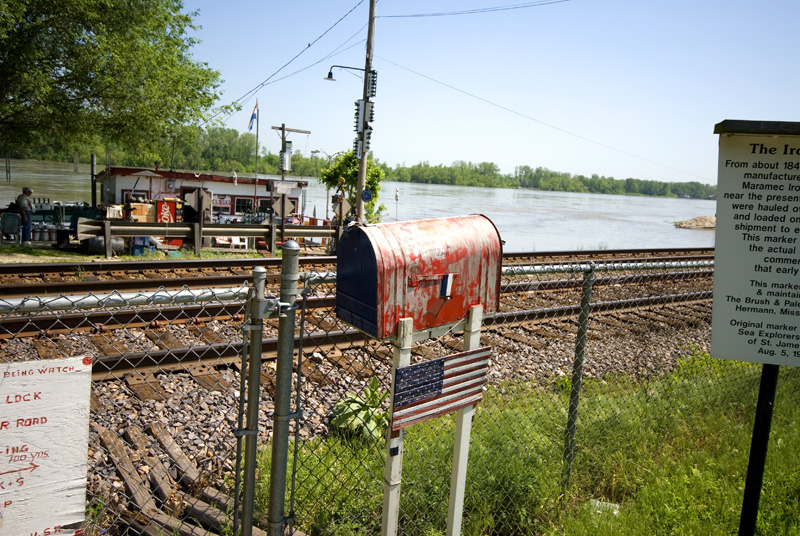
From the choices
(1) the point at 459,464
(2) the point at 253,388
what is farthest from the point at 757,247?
(2) the point at 253,388

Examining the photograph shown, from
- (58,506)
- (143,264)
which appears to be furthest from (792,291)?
(143,264)

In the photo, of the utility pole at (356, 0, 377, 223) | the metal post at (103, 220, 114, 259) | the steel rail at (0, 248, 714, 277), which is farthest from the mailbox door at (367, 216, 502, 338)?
the utility pole at (356, 0, 377, 223)

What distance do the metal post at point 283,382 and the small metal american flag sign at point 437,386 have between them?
475mm

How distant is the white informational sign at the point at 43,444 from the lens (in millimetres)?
1945

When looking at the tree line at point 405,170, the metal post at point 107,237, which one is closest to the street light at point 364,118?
the metal post at point 107,237

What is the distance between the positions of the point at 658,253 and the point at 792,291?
20.3 meters

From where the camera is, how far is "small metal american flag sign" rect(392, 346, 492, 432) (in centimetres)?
259

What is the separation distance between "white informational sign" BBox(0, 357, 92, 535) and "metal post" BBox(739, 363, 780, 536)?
124 inches

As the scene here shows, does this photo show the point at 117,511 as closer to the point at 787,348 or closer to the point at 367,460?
the point at 367,460

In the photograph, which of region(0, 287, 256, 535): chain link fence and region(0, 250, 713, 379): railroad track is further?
region(0, 250, 713, 379): railroad track

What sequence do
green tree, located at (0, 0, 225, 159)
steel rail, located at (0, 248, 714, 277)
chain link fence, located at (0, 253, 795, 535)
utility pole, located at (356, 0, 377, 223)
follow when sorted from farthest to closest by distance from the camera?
utility pole, located at (356, 0, 377, 223) < green tree, located at (0, 0, 225, 159) < steel rail, located at (0, 248, 714, 277) < chain link fence, located at (0, 253, 795, 535)

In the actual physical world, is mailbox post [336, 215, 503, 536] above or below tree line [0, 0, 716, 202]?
below

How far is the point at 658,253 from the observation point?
71.4 feet

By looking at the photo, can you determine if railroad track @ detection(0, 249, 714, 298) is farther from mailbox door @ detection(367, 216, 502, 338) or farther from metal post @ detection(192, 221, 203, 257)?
mailbox door @ detection(367, 216, 502, 338)
